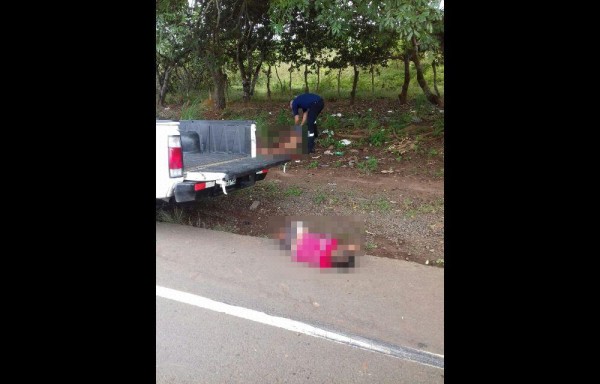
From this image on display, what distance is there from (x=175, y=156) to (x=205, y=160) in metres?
1.16

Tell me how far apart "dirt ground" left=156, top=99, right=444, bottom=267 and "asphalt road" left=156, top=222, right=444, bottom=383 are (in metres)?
0.82

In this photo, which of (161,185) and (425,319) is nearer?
(425,319)

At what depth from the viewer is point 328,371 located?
7.83 feet

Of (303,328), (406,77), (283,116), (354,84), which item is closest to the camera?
(303,328)

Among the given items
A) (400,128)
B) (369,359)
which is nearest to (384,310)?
(369,359)

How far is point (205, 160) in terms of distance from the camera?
5465 mm

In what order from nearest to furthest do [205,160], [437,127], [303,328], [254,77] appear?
[303,328] < [205,160] < [437,127] < [254,77]

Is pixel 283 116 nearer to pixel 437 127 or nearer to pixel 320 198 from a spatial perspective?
pixel 437 127

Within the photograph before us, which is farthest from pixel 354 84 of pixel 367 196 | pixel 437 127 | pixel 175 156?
pixel 175 156

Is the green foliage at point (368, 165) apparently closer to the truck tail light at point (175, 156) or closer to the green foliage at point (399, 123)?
the green foliage at point (399, 123)

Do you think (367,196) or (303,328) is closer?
(303,328)
